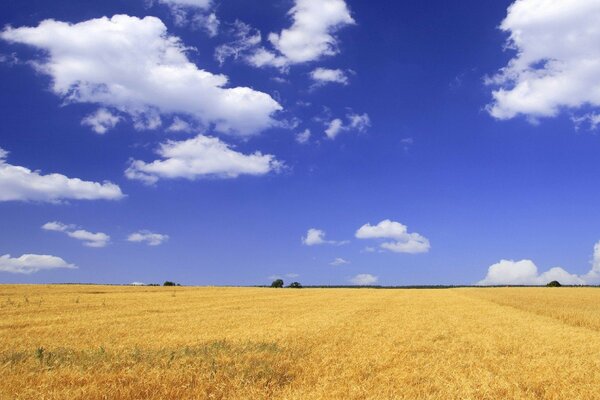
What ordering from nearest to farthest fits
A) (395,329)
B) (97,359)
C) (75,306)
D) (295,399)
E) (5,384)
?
(295,399), (5,384), (97,359), (395,329), (75,306)

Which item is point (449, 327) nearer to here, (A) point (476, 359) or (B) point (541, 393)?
(A) point (476, 359)

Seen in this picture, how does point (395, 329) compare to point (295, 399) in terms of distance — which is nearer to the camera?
point (295, 399)

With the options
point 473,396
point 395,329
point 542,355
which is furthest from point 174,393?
point 395,329

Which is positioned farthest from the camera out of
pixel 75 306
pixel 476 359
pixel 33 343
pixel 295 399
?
pixel 75 306

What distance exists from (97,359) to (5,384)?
259cm

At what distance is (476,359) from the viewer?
13000 mm

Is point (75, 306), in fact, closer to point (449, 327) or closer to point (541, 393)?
point (449, 327)

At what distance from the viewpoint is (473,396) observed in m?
9.27

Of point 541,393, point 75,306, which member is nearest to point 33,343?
point 541,393

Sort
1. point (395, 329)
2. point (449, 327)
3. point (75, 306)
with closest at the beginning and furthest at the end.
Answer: point (395, 329)
point (449, 327)
point (75, 306)

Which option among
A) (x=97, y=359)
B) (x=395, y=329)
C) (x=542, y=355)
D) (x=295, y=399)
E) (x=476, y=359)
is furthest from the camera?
(x=395, y=329)

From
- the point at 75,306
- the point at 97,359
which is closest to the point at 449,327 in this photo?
the point at 97,359

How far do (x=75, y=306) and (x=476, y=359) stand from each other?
2595 cm

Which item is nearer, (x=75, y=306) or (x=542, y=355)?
(x=542, y=355)
